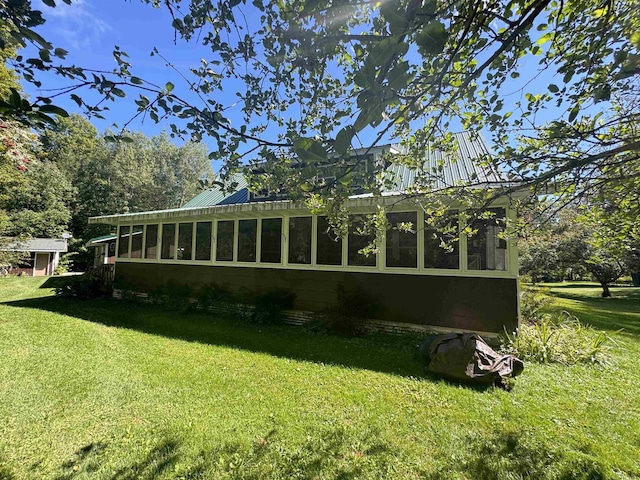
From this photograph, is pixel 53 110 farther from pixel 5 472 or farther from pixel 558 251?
pixel 558 251

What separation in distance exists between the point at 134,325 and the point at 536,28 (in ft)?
29.0

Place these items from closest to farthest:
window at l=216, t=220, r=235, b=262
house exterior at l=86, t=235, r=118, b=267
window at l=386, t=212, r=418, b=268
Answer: window at l=386, t=212, r=418, b=268 < window at l=216, t=220, r=235, b=262 < house exterior at l=86, t=235, r=118, b=267

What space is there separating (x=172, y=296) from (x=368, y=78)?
9790 millimetres

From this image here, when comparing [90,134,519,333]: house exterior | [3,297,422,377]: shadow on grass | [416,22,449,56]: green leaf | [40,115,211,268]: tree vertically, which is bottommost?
[3,297,422,377]: shadow on grass

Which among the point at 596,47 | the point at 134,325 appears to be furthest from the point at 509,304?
the point at 134,325

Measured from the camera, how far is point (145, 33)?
247cm

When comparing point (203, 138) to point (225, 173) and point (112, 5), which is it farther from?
point (112, 5)

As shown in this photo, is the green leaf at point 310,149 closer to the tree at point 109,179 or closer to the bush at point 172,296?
the bush at point 172,296

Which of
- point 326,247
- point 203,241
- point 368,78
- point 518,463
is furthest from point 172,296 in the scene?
point 368,78

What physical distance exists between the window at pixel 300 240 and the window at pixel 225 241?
7.03 ft

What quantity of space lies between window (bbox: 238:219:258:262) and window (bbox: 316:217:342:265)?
2.12m

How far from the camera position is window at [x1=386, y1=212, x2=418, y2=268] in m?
6.49

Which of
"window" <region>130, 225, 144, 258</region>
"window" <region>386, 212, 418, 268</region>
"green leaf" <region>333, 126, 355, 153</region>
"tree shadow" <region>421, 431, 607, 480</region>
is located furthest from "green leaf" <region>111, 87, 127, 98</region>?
"window" <region>130, 225, 144, 258</region>

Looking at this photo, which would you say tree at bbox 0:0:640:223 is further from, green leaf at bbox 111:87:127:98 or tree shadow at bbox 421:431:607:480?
tree shadow at bbox 421:431:607:480
